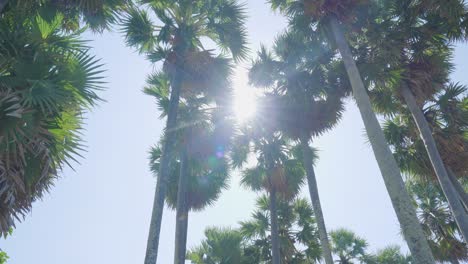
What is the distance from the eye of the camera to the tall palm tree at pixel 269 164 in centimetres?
1306

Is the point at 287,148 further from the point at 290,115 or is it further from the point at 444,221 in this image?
the point at 444,221

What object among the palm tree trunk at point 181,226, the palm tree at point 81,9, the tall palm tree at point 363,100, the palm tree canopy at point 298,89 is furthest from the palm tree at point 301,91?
the palm tree at point 81,9

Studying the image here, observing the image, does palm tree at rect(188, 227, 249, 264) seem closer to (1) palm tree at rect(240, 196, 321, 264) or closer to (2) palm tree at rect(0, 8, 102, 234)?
(1) palm tree at rect(240, 196, 321, 264)

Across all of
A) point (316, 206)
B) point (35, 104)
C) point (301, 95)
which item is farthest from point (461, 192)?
point (35, 104)

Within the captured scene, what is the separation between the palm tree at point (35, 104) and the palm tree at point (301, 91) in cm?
Answer: 825

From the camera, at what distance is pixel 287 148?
14.0 metres

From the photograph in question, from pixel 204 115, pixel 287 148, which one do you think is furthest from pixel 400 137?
pixel 204 115

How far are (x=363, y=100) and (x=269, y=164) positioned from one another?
20.5 feet

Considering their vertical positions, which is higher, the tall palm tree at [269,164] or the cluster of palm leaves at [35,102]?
the tall palm tree at [269,164]

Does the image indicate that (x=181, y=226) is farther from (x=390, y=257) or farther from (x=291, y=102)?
(x=390, y=257)

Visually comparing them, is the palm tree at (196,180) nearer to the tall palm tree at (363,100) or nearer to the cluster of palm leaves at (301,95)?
the cluster of palm leaves at (301,95)

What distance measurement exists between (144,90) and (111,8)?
4817mm

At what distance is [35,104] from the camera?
492 cm

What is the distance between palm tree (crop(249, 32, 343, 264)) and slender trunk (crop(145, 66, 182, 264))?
14.6 feet
